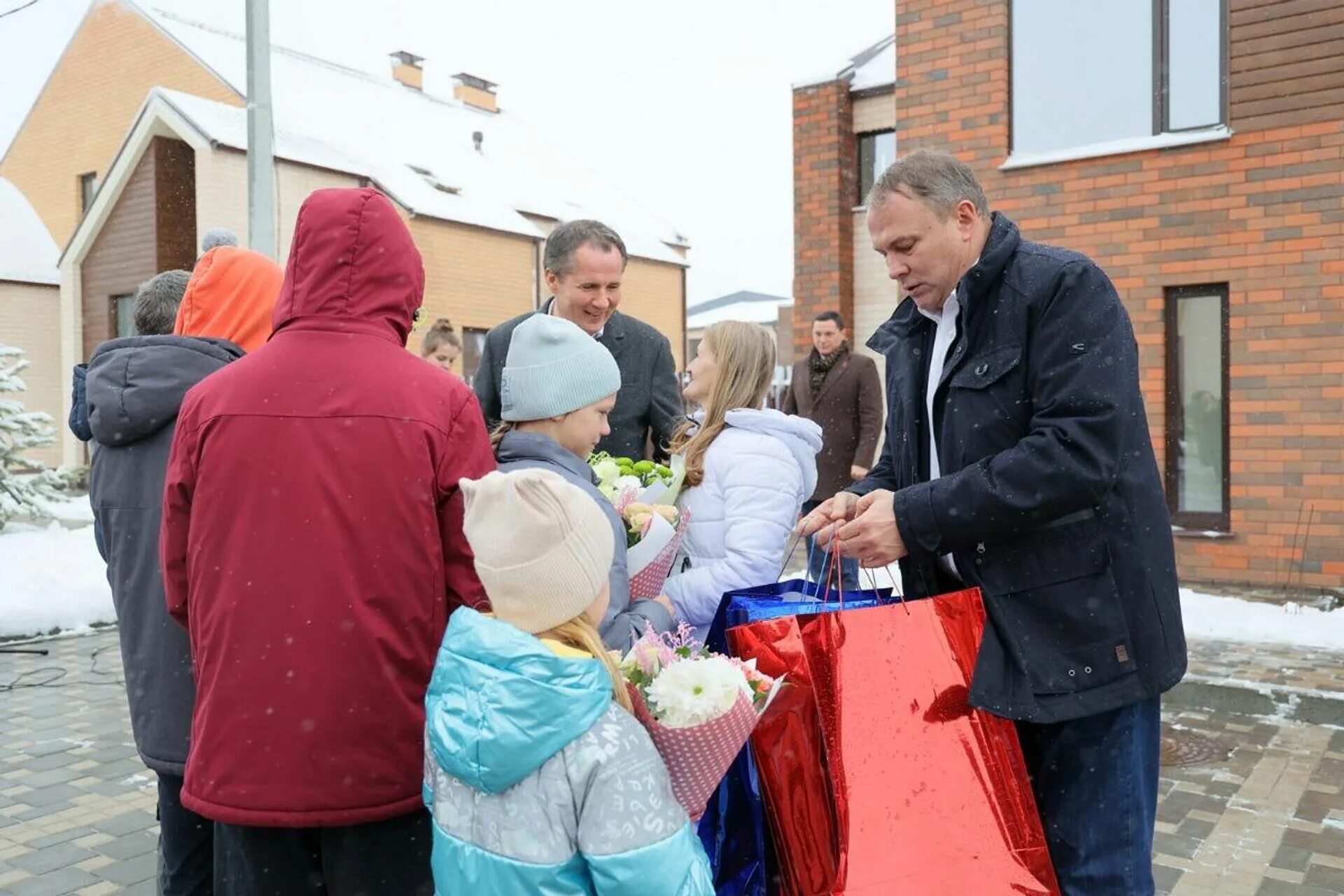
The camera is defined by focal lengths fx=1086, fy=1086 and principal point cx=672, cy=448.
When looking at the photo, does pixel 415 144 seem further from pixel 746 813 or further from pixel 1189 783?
pixel 746 813

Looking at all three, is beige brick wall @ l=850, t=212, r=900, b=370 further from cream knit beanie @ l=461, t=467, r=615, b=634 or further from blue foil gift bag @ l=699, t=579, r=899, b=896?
cream knit beanie @ l=461, t=467, r=615, b=634

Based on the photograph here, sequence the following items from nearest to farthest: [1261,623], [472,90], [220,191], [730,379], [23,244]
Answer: [730,379] < [1261,623] < [220,191] < [23,244] < [472,90]

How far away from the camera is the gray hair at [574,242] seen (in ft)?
12.6

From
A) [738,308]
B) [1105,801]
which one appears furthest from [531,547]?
[738,308]

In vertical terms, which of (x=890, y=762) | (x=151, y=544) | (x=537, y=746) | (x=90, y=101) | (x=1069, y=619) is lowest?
(x=890, y=762)

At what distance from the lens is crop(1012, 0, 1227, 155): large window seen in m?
9.14

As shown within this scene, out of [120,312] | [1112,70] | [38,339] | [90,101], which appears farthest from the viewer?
[90,101]

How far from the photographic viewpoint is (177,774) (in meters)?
2.63

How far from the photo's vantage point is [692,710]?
2.09 metres

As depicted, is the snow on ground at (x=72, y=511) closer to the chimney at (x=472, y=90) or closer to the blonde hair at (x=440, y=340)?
the blonde hair at (x=440, y=340)

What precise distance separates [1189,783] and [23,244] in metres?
28.3

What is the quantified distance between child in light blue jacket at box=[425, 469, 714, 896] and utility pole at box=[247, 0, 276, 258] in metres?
7.85

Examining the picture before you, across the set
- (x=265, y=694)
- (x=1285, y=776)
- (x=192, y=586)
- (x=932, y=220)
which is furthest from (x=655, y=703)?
(x=1285, y=776)

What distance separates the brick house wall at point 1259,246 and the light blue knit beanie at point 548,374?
25.3 feet
